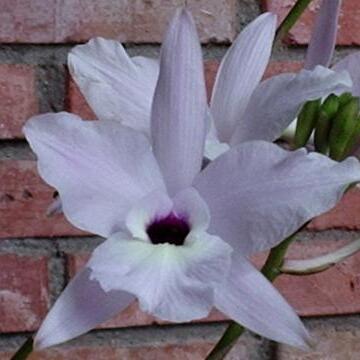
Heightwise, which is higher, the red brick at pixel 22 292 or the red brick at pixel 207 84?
the red brick at pixel 207 84

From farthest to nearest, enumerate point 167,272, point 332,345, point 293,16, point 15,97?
point 332,345, point 15,97, point 293,16, point 167,272

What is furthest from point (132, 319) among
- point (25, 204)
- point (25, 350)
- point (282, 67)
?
point (25, 350)

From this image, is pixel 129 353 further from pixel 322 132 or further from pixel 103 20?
pixel 322 132

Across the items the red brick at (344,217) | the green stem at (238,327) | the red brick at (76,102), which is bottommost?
the red brick at (344,217)

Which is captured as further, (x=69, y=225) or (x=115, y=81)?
(x=69, y=225)

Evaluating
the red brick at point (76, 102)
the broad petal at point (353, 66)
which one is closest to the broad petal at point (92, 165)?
the broad petal at point (353, 66)

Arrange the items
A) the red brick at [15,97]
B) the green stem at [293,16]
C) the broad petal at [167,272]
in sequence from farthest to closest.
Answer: the red brick at [15,97], the green stem at [293,16], the broad petal at [167,272]

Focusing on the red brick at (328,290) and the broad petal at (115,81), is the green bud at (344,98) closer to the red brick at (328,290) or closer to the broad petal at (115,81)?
the broad petal at (115,81)

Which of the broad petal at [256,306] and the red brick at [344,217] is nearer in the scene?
the broad petal at [256,306]
